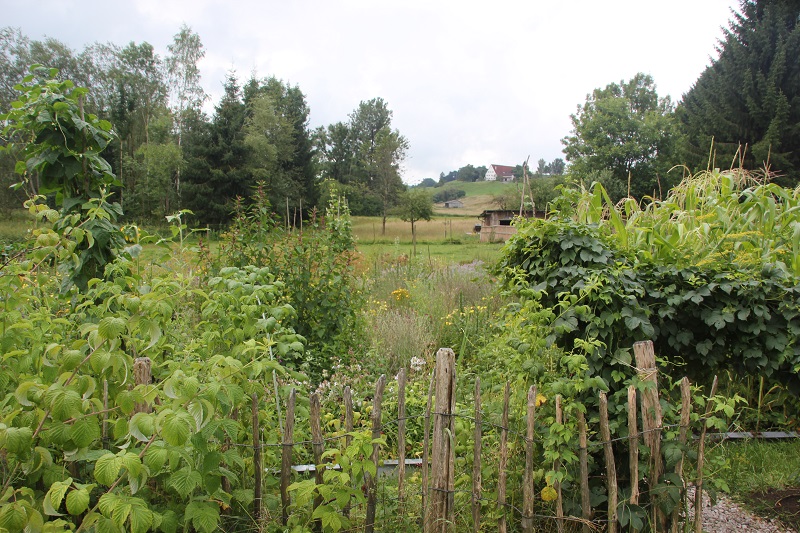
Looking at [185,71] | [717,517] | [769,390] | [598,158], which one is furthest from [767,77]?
[185,71]

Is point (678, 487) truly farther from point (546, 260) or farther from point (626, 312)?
point (546, 260)

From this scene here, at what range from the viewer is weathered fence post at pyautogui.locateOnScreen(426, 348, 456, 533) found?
242 centimetres

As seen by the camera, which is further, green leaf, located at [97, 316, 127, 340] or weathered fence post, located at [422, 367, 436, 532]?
weathered fence post, located at [422, 367, 436, 532]

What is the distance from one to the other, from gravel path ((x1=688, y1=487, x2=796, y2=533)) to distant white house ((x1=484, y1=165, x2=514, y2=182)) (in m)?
104

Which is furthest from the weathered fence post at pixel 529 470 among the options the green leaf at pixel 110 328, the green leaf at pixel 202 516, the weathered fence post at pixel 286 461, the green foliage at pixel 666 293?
the green leaf at pixel 110 328

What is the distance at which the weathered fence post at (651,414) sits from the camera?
253 cm

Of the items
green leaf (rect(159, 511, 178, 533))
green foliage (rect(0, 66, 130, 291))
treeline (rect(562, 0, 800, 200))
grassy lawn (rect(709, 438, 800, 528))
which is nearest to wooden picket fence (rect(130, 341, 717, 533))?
green leaf (rect(159, 511, 178, 533))

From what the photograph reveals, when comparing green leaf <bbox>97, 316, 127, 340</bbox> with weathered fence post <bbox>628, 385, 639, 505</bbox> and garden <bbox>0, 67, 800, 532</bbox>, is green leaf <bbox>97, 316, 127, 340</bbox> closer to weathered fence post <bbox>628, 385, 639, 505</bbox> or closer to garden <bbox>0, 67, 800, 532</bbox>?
garden <bbox>0, 67, 800, 532</bbox>

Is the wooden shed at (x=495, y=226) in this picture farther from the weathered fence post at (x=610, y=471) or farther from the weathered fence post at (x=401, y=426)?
the weathered fence post at (x=401, y=426)

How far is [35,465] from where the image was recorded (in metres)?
1.81

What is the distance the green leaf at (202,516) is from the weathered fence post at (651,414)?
206cm

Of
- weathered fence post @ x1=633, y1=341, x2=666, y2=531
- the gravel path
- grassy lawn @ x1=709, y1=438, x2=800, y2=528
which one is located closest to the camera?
weathered fence post @ x1=633, y1=341, x2=666, y2=531

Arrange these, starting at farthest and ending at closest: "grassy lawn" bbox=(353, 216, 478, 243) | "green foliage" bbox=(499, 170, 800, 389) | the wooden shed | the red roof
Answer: the red roof → "grassy lawn" bbox=(353, 216, 478, 243) → the wooden shed → "green foliage" bbox=(499, 170, 800, 389)

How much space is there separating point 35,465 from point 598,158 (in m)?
44.2
